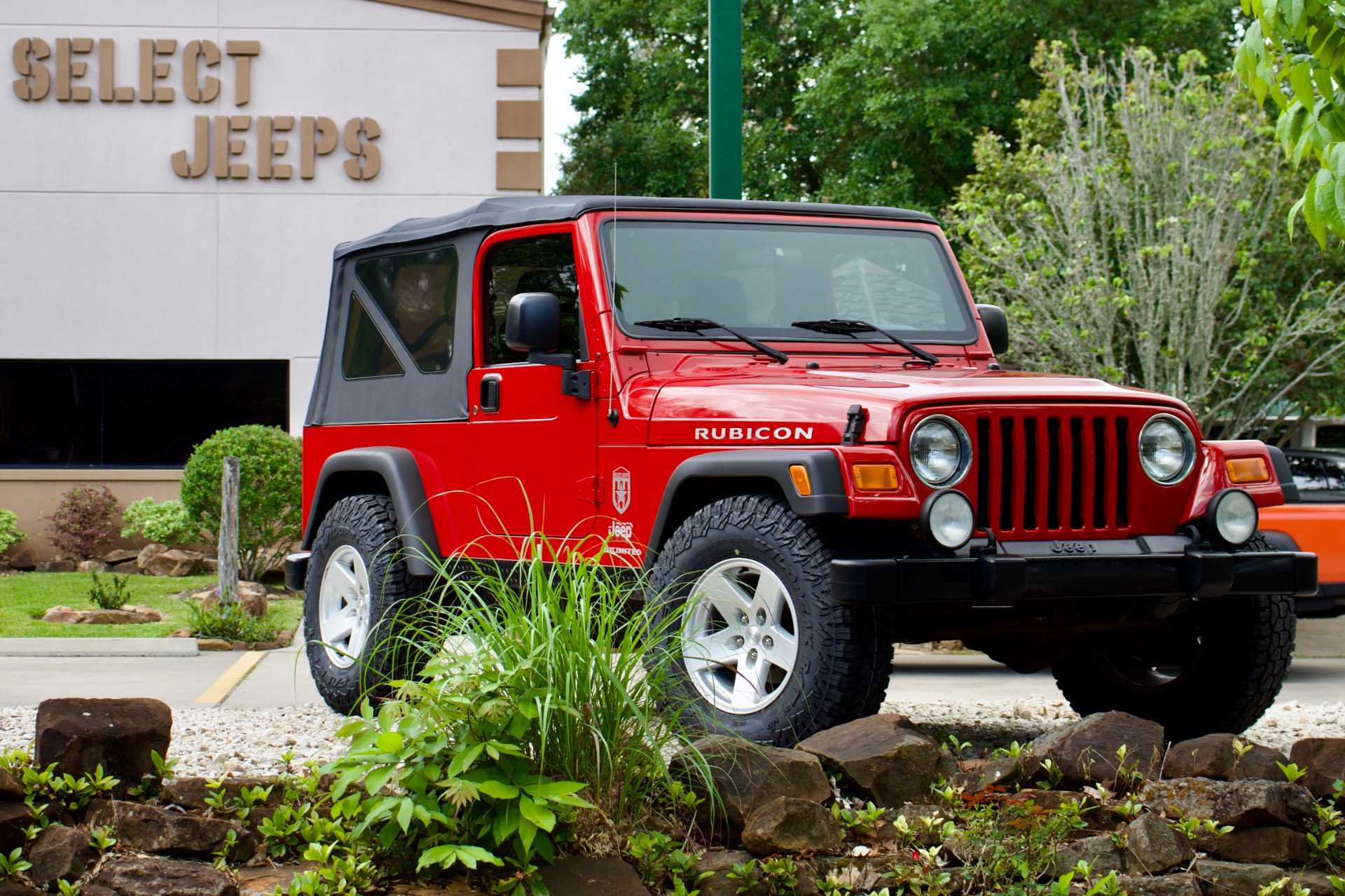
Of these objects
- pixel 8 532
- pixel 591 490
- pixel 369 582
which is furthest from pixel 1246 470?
pixel 8 532

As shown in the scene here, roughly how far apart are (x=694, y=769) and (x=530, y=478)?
89.1 inches

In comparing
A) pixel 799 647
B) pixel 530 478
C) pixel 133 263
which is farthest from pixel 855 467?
pixel 133 263

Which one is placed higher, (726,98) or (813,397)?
(726,98)

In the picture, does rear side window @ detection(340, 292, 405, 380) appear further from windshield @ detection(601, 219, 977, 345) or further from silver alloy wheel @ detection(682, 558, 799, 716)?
silver alloy wheel @ detection(682, 558, 799, 716)

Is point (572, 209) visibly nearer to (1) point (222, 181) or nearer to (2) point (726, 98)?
(2) point (726, 98)

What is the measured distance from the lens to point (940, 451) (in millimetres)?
5227

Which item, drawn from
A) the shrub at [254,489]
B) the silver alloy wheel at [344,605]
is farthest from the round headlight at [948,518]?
the shrub at [254,489]

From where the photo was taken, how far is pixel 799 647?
5160 mm

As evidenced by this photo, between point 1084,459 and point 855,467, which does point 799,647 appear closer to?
point 855,467

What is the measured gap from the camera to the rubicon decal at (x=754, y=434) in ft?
17.5

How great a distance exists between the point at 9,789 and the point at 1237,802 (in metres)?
3.42

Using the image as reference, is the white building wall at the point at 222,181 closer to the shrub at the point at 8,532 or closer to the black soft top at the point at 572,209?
the shrub at the point at 8,532

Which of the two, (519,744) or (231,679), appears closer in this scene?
(519,744)

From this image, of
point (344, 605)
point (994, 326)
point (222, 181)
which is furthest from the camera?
point (222, 181)
